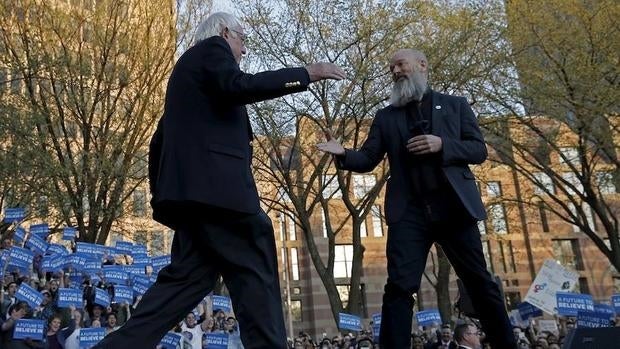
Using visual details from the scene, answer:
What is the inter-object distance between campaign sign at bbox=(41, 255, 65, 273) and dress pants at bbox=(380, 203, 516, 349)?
10.5 metres

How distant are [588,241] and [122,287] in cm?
4469

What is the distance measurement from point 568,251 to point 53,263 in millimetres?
44431

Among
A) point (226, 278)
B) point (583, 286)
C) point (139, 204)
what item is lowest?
point (226, 278)

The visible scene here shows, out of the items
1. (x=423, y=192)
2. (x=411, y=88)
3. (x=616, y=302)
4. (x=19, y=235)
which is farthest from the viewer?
(x=19, y=235)

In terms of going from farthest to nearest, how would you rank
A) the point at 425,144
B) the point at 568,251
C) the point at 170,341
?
1. the point at 568,251
2. the point at 170,341
3. the point at 425,144

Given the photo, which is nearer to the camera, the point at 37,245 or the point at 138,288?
the point at 138,288

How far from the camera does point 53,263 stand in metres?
12.9

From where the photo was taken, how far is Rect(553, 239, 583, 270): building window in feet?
159

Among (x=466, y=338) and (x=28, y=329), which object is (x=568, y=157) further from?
(x=28, y=329)

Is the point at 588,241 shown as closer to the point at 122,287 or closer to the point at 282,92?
the point at 122,287

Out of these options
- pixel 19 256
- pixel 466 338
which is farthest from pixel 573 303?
pixel 19 256

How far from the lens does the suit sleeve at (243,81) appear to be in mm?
3119

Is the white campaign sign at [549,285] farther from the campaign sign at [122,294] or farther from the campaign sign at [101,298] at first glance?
the campaign sign at [101,298]

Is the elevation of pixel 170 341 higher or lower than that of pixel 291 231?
lower
